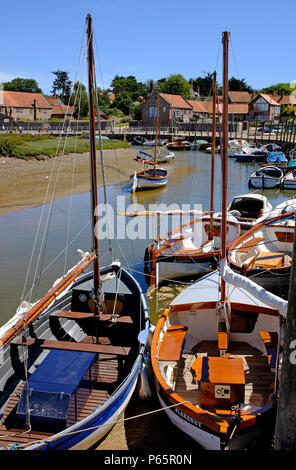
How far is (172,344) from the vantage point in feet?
29.6

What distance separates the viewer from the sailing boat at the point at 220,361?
6.82 metres

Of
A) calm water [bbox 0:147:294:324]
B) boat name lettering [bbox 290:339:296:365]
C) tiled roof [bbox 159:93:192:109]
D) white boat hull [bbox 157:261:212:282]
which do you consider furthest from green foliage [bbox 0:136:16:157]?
tiled roof [bbox 159:93:192:109]

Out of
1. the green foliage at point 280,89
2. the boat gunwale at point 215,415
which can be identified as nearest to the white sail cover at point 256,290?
the boat gunwale at point 215,415

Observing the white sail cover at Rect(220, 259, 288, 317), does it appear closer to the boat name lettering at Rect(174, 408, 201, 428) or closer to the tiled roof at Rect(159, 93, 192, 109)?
the boat name lettering at Rect(174, 408, 201, 428)

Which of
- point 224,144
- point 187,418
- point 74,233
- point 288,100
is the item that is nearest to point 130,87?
point 288,100

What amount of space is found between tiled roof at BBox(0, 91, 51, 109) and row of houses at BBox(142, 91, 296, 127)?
24.4 metres

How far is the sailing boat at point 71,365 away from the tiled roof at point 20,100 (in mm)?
82799

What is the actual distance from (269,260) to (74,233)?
11727 millimetres

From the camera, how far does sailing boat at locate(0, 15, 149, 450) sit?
6.87 meters

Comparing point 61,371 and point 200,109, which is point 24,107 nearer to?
point 200,109

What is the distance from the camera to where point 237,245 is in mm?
14961

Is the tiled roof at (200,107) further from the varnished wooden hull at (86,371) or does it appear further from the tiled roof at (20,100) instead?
the varnished wooden hull at (86,371)

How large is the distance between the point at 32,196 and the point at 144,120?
63844 mm

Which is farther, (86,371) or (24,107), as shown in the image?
(24,107)
